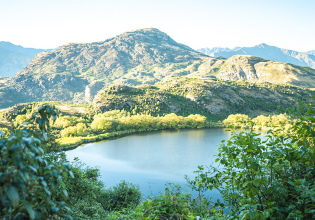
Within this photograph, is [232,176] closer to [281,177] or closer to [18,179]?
[281,177]

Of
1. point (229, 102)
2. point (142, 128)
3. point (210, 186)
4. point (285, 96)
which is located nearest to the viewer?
point (210, 186)

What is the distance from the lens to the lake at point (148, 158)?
88.6 ft

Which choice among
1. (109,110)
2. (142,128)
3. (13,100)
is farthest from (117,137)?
(13,100)

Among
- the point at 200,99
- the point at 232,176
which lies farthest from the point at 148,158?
the point at 200,99

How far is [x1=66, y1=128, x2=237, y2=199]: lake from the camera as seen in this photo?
88.6 feet

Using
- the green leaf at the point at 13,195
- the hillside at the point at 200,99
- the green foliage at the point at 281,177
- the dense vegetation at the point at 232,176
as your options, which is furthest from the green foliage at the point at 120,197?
the hillside at the point at 200,99

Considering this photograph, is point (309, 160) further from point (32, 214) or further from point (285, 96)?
point (285, 96)

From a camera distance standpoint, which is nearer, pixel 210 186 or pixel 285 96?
pixel 210 186

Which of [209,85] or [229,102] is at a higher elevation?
[209,85]

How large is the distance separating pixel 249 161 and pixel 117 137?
177 feet

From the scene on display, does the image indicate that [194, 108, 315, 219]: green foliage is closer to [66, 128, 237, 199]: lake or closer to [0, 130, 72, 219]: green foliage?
[0, 130, 72, 219]: green foliage

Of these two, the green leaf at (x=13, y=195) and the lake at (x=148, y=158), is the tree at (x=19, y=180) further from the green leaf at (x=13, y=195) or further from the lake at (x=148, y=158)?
the lake at (x=148, y=158)

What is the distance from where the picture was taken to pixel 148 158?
3644 cm

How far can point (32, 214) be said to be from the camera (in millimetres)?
1724
